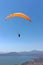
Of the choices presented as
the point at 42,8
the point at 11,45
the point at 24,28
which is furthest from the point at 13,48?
the point at 42,8

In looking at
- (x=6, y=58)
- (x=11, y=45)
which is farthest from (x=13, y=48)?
(x=6, y=58)

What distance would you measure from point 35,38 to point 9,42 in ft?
1.84

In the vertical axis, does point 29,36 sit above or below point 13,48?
above

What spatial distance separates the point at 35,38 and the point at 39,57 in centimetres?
41

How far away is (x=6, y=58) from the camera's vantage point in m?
3.01

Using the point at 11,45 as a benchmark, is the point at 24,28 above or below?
above

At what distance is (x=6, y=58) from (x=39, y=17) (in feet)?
3.73

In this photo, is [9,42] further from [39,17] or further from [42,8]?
[42,8]

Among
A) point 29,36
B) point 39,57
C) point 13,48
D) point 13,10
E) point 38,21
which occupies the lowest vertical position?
point 39,57

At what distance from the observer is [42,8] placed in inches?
117

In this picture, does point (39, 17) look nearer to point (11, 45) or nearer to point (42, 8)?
point (42, 8)

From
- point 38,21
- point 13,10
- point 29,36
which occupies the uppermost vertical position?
point 13,10

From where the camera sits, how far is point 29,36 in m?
2.96

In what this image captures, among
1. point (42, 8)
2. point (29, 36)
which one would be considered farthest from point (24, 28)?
point (42, 8)
